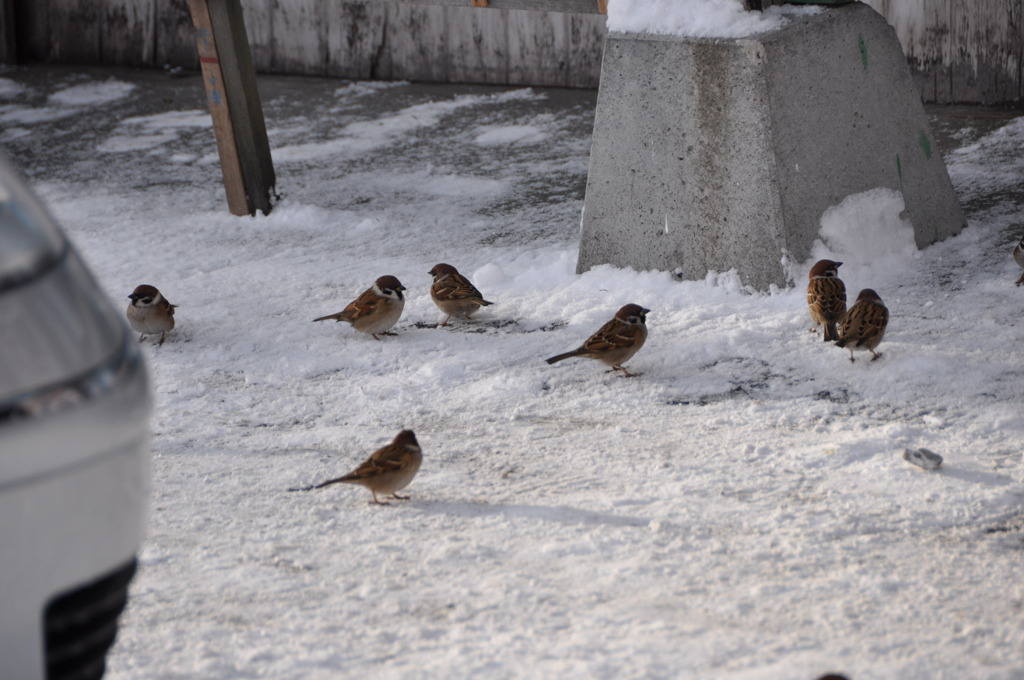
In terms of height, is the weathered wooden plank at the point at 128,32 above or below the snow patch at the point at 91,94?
above

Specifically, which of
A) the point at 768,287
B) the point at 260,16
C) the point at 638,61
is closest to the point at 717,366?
the point at 768,287

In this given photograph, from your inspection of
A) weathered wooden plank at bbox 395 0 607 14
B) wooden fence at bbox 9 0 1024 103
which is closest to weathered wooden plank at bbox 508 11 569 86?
wooden fence at bbox 9 0 1024 103

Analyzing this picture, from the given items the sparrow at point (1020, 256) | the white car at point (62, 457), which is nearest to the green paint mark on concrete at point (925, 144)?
the sparrow at point (1020, 256)

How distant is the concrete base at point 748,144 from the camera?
5.82 m

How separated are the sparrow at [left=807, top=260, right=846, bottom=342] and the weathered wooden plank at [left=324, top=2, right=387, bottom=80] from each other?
7514 mm

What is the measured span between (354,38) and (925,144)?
699cm

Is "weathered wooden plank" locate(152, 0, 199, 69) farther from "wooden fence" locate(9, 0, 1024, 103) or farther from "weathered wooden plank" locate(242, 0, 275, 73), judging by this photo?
"weathered wooden plank" locate(242, 0, 275, 73)

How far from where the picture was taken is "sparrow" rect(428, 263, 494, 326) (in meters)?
5.87

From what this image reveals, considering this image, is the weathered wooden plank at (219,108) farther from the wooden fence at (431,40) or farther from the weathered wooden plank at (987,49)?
the weathered wooden plank at (987,49)

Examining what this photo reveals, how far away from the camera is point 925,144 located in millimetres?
6520

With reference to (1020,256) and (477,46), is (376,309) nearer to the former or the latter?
(1020,256)

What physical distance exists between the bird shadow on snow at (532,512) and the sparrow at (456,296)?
1.94 meters

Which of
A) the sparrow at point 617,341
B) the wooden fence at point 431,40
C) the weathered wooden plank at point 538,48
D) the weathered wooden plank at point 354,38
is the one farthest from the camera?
the weathered wooden plank at point 354,38

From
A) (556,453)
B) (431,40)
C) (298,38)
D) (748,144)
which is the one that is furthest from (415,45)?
(556,453)
